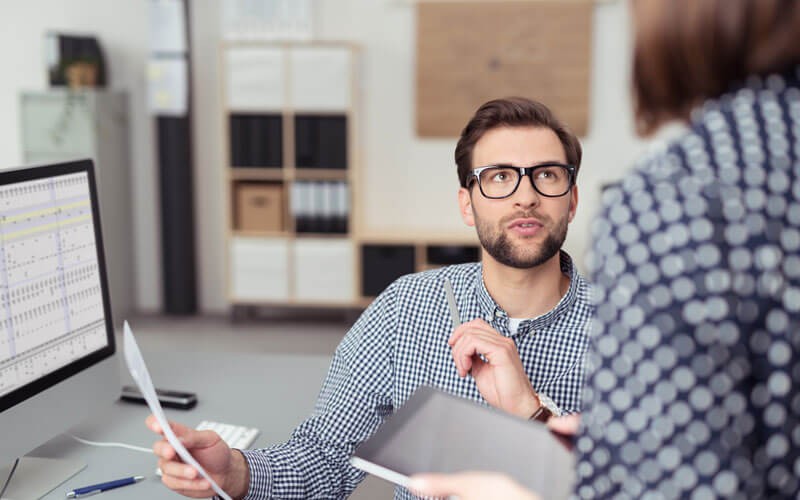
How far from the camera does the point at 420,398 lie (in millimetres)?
1073

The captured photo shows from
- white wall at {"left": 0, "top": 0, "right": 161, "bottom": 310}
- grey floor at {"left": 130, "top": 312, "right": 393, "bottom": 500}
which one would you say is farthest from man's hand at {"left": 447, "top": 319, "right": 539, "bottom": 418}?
white wall at {"left": 0, "top": 0, "right": 161, "bottom": 310}

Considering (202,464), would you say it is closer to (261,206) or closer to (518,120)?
(518,120)

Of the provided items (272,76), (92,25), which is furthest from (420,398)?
(92,25)

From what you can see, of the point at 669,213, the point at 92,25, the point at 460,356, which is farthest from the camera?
the point at 92,25

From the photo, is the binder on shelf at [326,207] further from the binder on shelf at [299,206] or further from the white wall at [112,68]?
the white wall at [112,68]

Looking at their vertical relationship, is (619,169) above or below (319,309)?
above

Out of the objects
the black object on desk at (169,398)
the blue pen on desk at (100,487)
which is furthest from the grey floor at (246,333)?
the blue pen on desk at (100,487)

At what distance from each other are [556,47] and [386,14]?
1.08 m

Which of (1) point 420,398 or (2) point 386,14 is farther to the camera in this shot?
(2) point 386,14

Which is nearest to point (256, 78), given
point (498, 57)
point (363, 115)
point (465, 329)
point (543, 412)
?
point (363, 115)

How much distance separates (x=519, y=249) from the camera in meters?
1.63

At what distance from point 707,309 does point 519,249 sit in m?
0.96

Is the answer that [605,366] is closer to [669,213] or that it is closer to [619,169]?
[669,213]

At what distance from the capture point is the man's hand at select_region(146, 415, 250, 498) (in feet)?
3.96
